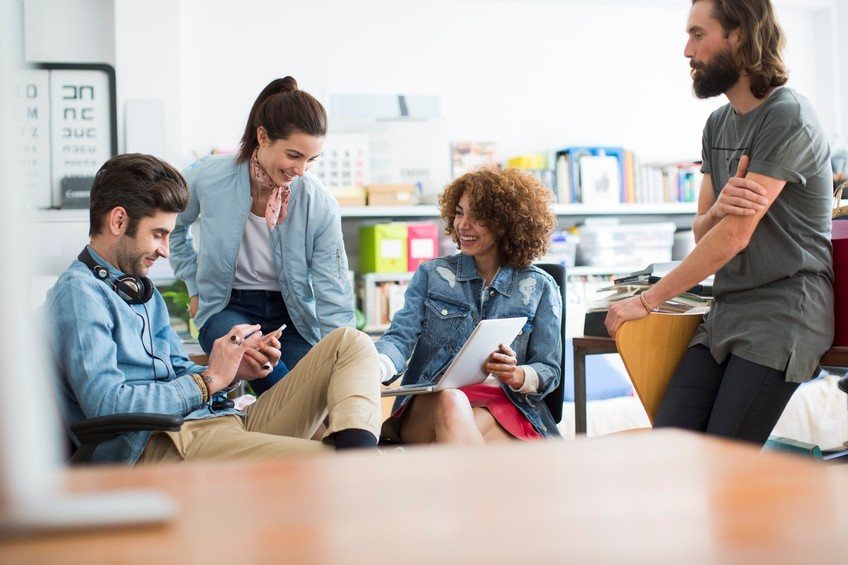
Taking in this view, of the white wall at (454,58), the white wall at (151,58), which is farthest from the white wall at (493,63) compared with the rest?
the white wall at (151,58)

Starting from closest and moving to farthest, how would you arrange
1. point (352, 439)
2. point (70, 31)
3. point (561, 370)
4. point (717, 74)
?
point (352, 439) → point (717, 74) → point (561, 370) → point (70, 31)

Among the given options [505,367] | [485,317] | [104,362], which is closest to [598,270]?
[485,317]

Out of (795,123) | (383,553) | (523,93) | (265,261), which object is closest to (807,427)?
(795,123)

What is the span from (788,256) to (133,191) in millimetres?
1495

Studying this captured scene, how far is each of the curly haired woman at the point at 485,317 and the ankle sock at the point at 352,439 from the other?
14.6 inches

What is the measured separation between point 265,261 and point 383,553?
223 centimetres

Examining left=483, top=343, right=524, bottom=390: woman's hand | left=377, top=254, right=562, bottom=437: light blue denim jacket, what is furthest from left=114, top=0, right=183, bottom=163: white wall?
left=483, top=343, right=524, bottom=390: woman's hand

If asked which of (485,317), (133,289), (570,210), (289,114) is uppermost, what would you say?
(289,114)

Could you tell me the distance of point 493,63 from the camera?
4.89 m

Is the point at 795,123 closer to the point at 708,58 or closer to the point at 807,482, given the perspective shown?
the point at 708,58

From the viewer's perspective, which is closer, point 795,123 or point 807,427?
point 795,123

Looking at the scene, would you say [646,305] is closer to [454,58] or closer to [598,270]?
[598,270]

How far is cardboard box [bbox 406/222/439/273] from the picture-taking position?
4.39m

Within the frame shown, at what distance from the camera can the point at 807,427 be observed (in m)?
3.27
